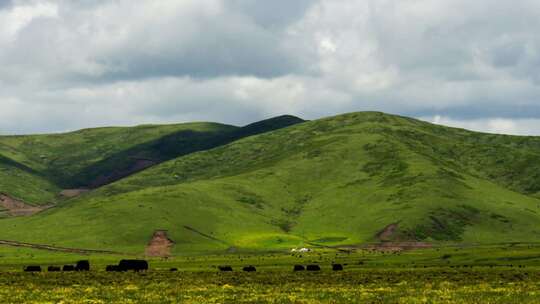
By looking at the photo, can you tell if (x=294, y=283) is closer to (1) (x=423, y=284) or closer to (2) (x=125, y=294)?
(1) (x=423, y=284)

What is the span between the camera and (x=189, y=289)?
66.0 metres

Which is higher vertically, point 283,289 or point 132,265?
point 283,289

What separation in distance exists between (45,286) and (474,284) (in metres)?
43.8

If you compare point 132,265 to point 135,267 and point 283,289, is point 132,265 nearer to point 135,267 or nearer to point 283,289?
point 135,267

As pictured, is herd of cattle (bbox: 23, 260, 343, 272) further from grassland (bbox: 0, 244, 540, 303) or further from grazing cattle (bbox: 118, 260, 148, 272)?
grassland (bbox: 0, 244, 540, 303)

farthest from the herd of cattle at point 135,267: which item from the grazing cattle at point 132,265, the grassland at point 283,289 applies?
the grassland at point 283,289

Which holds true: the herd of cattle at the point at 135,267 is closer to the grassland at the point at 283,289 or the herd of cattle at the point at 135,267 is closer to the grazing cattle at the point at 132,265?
the grazing cattle at the point at 132,265

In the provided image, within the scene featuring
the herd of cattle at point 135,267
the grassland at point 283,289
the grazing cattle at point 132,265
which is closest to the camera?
the grassland at point 283,289

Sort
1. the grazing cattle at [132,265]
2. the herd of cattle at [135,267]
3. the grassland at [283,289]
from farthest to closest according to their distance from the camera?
the grazing cattle at [132,265], the herd of cattle at [135,267], the grassland at [283,289]

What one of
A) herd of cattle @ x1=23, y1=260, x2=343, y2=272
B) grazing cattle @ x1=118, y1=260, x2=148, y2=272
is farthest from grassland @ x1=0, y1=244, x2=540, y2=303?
grazing cattle @ x1=118, y1=260, x2=148, y2=272

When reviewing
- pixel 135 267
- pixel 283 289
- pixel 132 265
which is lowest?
pixel 135 267

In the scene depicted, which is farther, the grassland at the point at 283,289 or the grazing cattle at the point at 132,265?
the grazing cattle at the point at 132,265

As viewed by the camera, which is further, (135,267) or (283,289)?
(135,267)

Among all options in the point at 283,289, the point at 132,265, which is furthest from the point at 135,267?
the point at 283,289
